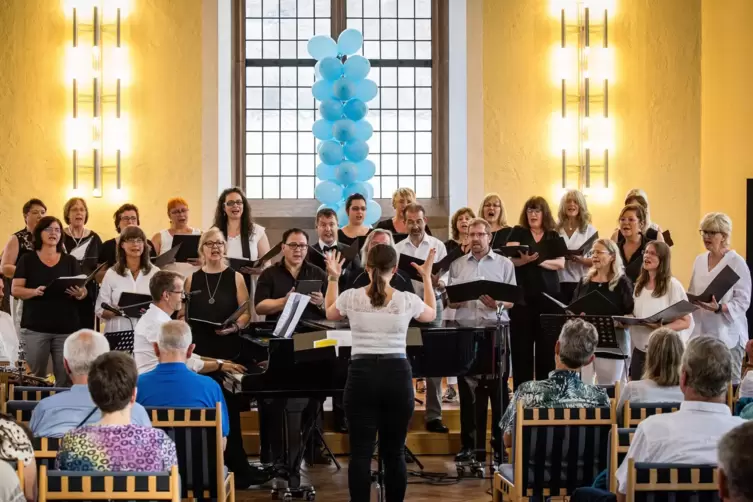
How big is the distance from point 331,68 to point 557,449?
580 centimetres

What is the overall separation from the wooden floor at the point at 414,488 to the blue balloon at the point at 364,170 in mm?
3524

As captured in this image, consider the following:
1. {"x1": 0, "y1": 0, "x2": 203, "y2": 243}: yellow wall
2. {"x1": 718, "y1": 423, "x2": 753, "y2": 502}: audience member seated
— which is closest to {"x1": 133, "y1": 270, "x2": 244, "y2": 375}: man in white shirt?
{"x1": 718, "y1": 423, "x2": 753, "y2": 502}: audience member seated

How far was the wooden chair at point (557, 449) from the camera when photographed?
14.3 ft

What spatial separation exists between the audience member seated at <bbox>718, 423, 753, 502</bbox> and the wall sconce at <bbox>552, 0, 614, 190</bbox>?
830cm

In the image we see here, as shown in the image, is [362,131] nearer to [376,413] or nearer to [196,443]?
[376,413]

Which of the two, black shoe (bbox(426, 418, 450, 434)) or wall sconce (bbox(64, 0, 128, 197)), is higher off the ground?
wall sconce (bbox(64, 0, 128, 197))

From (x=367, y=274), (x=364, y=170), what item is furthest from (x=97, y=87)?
(x=367, y=274)

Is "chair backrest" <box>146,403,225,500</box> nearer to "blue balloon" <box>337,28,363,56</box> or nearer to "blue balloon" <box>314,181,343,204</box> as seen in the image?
"blue balloon" <box>314,181,343,204</box>

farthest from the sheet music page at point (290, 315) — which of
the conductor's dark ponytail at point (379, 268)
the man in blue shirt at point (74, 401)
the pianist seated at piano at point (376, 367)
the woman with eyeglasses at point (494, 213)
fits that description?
the woman with eyeglasses at point (494, 213)

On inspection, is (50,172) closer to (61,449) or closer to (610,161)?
(610,161)

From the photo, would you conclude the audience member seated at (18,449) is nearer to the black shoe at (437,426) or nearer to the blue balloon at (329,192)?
the black shoe at (437,426)

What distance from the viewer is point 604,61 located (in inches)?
405

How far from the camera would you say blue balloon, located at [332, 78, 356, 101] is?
31.1 feet

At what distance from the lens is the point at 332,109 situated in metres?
9.58
